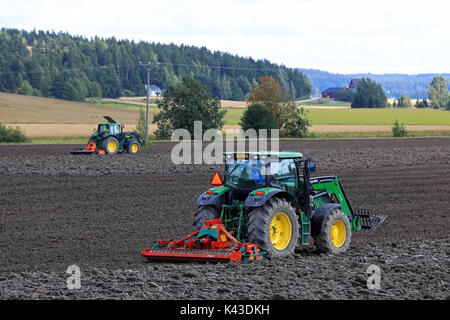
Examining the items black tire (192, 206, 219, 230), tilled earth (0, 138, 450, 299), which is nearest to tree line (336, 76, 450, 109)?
tilled earth (0, 138, 450, 299)

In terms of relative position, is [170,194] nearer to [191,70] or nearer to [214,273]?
[214,273]

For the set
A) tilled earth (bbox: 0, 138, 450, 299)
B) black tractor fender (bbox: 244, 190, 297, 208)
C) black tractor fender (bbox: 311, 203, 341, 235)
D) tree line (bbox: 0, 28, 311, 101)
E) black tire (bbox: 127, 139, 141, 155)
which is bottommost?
tilled earth (bbox: 0, 138, 450, 299)

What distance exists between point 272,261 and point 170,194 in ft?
32.7

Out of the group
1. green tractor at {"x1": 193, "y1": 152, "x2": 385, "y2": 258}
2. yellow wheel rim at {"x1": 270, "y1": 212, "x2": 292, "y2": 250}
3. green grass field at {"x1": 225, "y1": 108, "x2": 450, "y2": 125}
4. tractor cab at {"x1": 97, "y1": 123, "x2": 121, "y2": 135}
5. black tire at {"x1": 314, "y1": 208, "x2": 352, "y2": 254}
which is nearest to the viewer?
green tractor at {"x1": 193, "y1": 152, "x2": 385, "y2": 258}

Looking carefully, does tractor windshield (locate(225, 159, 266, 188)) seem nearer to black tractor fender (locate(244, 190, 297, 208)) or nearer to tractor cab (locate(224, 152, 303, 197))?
tractor cab (locate(224, 152, 303, 197))

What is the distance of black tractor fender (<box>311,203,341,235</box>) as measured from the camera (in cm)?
1130

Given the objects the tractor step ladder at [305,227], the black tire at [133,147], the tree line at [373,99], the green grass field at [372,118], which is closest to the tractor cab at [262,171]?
the tractor step ladder at [305,227]

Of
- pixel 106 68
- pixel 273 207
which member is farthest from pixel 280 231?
pixel 106 68

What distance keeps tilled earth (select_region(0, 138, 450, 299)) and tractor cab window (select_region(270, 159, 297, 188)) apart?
127cm

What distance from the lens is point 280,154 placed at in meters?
11.1

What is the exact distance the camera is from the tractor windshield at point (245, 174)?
1104 cm

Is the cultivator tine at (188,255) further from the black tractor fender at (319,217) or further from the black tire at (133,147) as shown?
the black tire at (133,147)
